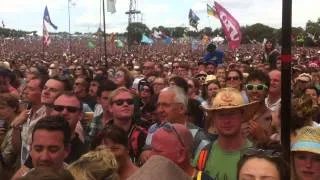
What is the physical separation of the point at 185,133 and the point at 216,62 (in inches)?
353

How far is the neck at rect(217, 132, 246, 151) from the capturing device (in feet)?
12.4

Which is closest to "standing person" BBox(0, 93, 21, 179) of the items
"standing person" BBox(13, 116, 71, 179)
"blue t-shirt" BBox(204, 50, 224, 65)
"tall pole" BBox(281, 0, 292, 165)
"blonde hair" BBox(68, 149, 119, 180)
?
"standing person" BBox(13, 116, 71, 179)

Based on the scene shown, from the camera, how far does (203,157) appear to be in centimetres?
370

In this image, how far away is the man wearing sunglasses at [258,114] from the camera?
4.33m

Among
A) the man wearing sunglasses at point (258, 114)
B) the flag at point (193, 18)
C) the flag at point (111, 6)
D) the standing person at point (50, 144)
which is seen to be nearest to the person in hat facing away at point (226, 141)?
the man wearing sunglasses at point (258, 114)

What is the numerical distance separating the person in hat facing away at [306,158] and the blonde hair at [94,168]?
1094mm

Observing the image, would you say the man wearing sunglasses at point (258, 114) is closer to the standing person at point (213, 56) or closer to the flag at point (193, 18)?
the standing person at point (213, 56)

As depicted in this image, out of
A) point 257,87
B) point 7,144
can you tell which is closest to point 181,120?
point 257,87

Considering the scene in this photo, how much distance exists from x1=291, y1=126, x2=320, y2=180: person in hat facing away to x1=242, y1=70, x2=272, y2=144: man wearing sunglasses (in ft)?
1.33

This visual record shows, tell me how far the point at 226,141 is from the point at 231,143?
4 cm

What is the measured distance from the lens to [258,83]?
5.94m

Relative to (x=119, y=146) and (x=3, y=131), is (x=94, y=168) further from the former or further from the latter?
(x=3, y=131)

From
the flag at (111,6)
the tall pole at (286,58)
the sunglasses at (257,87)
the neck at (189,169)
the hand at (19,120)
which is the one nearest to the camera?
the tall pole at (286,58)

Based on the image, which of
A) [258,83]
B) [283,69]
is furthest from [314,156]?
[258,83]
